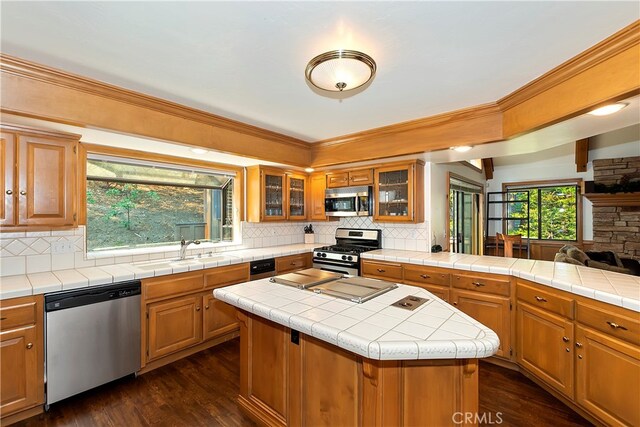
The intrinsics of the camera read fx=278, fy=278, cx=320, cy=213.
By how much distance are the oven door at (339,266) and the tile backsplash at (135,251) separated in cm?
74

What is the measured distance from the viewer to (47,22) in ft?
4.80

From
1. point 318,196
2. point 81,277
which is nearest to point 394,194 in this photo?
point 318,196

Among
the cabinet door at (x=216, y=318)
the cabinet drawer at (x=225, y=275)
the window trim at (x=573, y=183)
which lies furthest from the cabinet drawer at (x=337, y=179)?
the window trim at (x=573, y=183)

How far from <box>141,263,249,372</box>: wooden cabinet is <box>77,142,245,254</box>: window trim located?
85 centimetres

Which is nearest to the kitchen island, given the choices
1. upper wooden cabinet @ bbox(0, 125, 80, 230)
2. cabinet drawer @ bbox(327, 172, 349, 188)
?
upper wooden cabinet @ bbox(0, 125, 80, 230)

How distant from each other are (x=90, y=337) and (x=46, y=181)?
1317mm

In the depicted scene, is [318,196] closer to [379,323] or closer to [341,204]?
[341,204]

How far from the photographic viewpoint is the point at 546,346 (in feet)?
7.59

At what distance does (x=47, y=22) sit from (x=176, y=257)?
2504 mm

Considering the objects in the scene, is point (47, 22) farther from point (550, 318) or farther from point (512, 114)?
point (550, 318)

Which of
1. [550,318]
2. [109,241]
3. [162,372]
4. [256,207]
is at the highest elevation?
[256,207]

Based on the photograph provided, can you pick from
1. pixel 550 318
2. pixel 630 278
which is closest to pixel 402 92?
pixel 550 318

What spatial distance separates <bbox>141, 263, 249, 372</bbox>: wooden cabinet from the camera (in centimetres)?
261

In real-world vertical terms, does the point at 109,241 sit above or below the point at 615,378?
above
